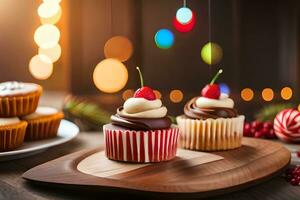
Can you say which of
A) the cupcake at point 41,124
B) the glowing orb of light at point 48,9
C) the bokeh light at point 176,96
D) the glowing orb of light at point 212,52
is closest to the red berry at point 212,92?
the cupcake at point 41,124

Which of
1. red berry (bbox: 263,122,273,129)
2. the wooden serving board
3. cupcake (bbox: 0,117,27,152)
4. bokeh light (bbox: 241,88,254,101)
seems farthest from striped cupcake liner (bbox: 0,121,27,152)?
bokeh light (bbox: 241,88,254,101)

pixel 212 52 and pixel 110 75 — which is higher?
pixel 212 52

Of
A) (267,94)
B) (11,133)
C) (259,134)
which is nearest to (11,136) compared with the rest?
(11,133)

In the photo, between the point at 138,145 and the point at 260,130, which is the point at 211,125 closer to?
the point at 138,145

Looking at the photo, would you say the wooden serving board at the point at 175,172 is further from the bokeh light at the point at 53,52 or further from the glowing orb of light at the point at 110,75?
the bokeh light at the point at 53,52

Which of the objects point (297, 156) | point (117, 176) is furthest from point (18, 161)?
point (297, 156)

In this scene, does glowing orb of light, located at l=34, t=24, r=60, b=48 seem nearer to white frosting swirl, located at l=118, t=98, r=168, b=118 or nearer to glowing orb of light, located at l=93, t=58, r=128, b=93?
glowing orb of light, located at l=93, t=58, r=128, b=93
